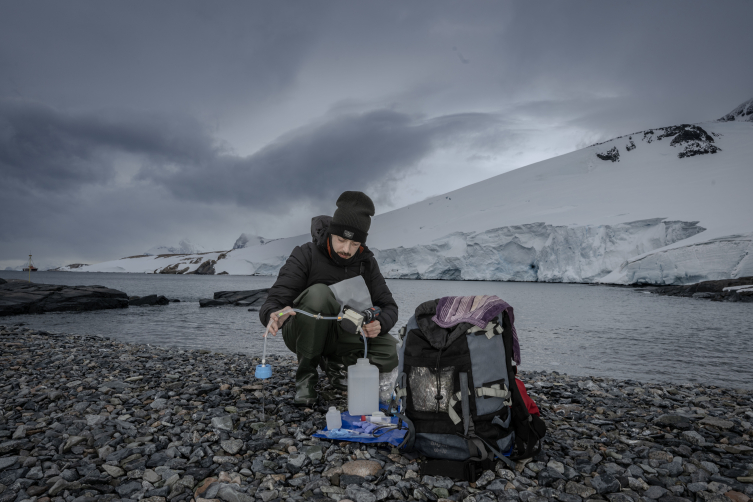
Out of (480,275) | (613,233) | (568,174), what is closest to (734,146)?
(568,174)

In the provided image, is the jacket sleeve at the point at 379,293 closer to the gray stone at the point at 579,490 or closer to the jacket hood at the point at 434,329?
the jacket hood at the point at 434,329

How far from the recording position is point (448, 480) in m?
2.10

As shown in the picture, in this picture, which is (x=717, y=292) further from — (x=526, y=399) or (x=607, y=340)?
(x=526, y=399)

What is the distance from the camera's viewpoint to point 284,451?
243 cm

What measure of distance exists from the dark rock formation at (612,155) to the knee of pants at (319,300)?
81097 millimetres

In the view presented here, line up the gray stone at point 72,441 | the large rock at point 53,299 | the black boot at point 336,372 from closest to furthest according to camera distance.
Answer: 1. the gray stone at point 72,441
2. the black boot at point 336,372
3. the large rock at point 53,299

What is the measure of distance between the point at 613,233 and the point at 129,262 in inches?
5708

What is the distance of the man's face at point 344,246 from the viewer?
3234 millimetres

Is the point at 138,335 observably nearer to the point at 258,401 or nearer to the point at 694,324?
the point at 258,401

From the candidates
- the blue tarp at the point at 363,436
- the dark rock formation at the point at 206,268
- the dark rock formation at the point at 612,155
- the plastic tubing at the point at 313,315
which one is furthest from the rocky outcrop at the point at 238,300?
the dark rock formation at the point at 206,268

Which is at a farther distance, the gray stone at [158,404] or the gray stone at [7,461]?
the gray stone at [158,404]

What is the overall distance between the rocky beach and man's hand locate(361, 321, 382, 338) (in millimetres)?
756

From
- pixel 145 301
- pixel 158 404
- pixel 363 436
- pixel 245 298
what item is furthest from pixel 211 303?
pixel 363 436

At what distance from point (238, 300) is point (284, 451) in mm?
21252
